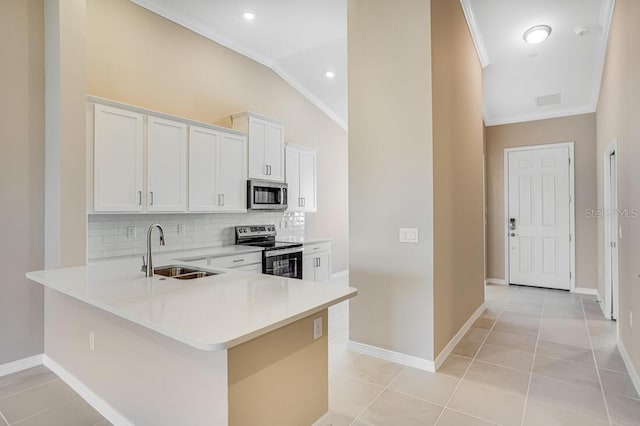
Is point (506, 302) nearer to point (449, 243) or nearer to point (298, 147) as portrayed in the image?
point (449, 243)

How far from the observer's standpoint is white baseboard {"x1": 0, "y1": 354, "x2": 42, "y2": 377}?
9.27 feet

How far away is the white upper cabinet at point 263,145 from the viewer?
470 cm

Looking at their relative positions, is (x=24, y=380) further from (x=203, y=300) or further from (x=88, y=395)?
(x=203, y=300)

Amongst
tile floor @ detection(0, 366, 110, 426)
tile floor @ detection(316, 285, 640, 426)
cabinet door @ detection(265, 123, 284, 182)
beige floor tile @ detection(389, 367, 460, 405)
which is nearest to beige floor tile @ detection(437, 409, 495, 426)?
tile floor @ detection(316, 285, 640, 426)

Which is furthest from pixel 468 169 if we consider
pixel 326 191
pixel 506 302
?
pixel 326 191

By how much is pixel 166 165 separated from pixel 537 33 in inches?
173

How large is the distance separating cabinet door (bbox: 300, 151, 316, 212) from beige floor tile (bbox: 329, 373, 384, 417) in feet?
11.3

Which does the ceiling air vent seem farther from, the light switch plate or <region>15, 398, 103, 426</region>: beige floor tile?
<region>15, 398, 103, 426</region>: beige floor tile

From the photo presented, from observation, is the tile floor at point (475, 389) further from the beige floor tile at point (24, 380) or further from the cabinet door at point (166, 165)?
the cabinet door at point (166, 165)

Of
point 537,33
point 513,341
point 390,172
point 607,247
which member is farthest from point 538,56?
point 513,341

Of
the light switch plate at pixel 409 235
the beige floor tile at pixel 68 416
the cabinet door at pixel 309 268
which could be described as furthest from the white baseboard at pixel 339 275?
the beige floor tile at pixel 68 416

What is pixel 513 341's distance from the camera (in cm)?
345

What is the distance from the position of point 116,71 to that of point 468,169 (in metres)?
3.97

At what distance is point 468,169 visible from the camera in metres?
3.86
